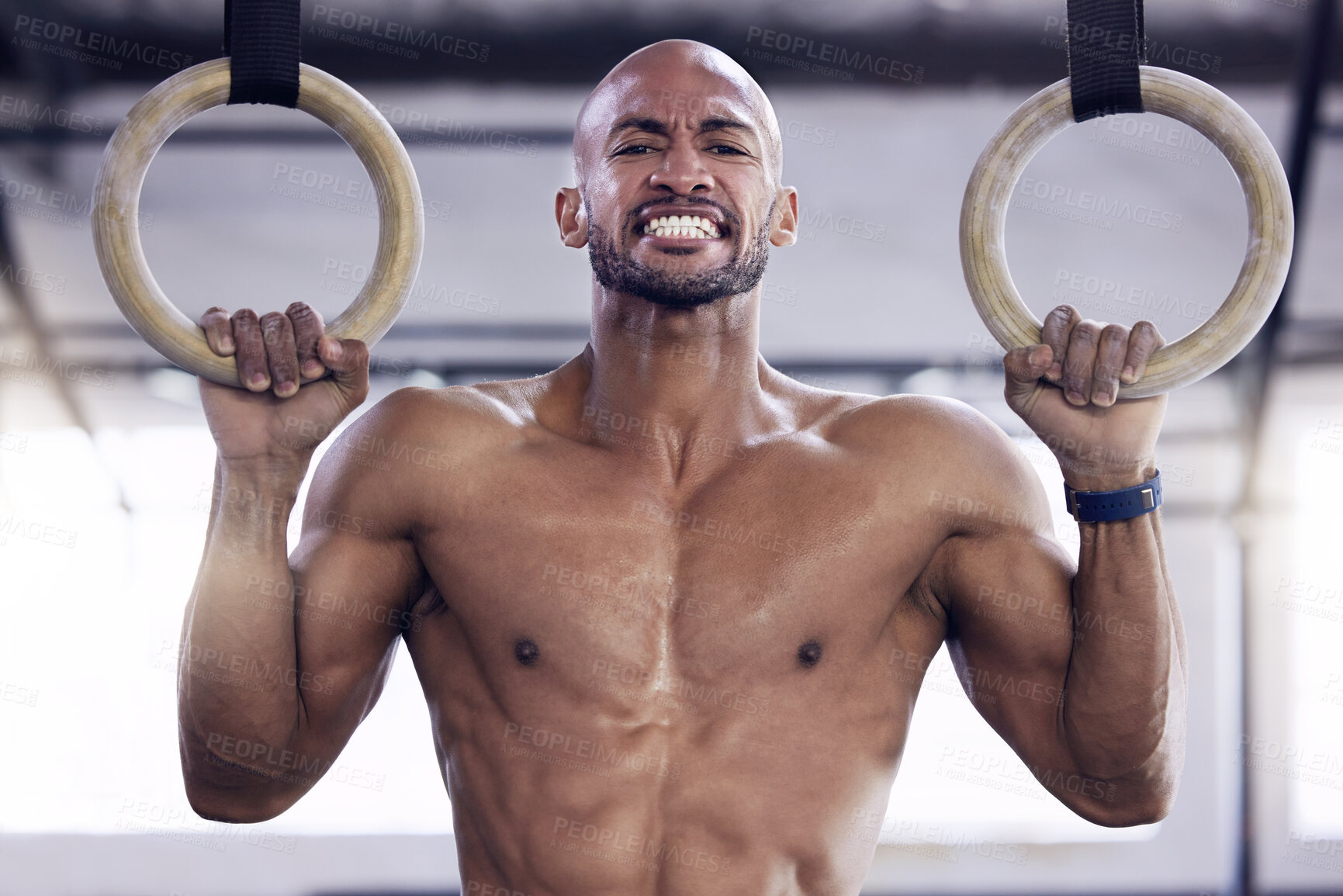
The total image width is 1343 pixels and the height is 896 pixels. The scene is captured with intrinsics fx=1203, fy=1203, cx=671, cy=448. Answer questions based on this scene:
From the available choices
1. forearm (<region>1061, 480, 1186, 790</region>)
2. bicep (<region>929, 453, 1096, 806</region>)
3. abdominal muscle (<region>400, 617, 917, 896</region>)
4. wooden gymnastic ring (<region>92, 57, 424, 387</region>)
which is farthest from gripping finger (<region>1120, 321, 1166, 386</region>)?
wooden gymnastic ring (<region>92, 57, 424, 387</region>)

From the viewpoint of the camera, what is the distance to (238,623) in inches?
71.5

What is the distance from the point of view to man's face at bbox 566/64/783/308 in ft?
6.57

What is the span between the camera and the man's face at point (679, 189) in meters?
2.00

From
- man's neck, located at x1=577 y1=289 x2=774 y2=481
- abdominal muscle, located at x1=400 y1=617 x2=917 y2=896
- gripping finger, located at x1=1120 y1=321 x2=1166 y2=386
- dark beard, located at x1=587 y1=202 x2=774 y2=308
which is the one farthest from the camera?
man's neck, located at x1=577 y1=289 x2=774 y2=481

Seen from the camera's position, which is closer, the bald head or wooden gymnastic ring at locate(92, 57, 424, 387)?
wooden gymnastic ring at locate(92, 57, 424, 387)

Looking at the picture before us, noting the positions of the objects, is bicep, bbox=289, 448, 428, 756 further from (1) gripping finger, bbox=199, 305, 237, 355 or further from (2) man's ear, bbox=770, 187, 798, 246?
(2) man's ear, bbox=770, 187, 798, 246

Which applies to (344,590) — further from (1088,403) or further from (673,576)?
(1088,403)

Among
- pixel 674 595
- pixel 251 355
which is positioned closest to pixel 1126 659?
pixel 674 595

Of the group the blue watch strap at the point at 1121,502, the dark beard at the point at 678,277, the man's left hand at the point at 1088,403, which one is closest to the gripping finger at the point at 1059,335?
the man's left hand at the point at 1088,403

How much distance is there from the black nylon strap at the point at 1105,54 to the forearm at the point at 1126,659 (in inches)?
25.9

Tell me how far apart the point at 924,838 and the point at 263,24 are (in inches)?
243

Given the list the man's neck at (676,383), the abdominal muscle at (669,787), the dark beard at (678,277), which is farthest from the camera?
the man's neck at (676,383)

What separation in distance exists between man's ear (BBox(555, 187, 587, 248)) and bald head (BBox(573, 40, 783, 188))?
0.19 feet

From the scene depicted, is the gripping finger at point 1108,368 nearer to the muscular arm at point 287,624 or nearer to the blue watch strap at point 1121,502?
the blue watch strap at point 1121,502
